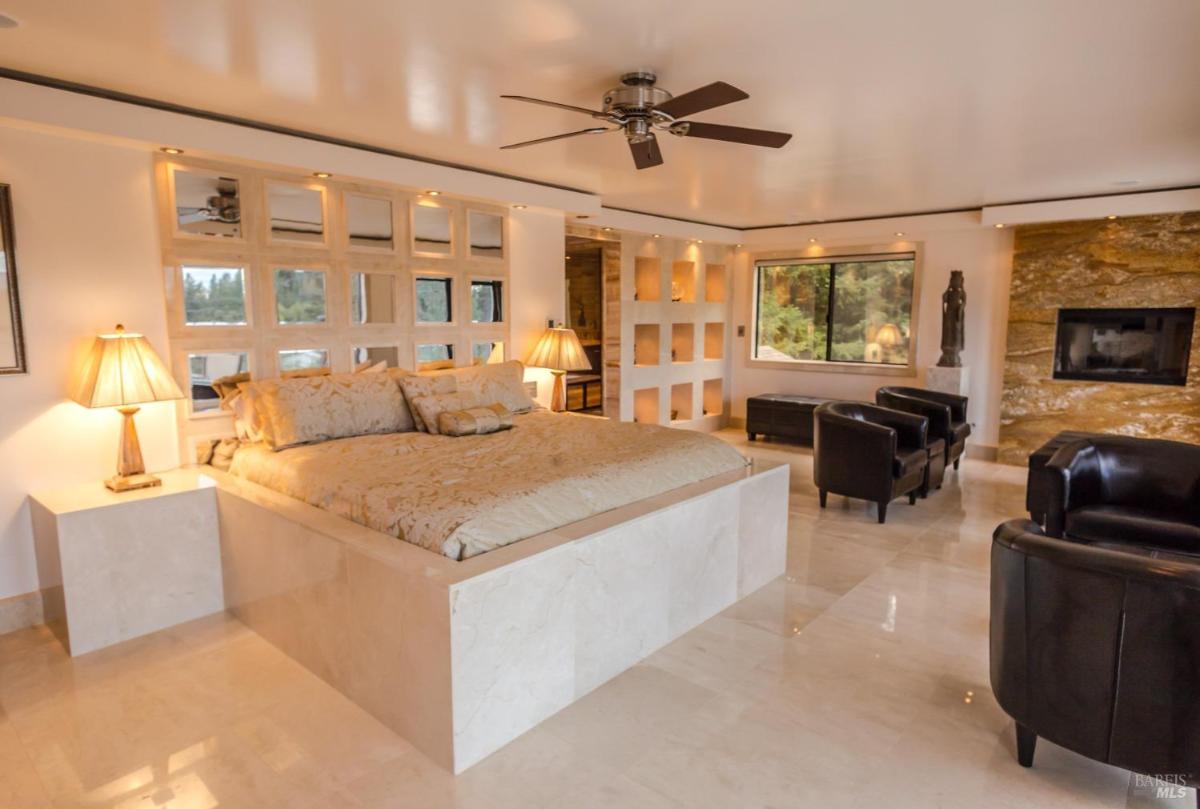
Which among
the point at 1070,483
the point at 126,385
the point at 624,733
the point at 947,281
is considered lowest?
the point at 624,733

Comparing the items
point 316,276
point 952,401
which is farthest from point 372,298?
point 952,401

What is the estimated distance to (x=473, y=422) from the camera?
3953 mm

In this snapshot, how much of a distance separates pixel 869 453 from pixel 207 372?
4365 mm

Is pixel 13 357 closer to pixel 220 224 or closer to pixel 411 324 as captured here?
pixel 220 224

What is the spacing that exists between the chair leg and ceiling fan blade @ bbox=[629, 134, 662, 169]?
2.66 meters

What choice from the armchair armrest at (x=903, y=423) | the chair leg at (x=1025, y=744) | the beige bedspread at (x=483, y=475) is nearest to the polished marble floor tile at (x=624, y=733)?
the chair leg at (x=1025, y=744)

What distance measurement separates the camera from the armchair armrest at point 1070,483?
12.1 feet

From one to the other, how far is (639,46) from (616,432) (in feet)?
6.69

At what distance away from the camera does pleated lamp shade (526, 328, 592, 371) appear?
545 centimetres

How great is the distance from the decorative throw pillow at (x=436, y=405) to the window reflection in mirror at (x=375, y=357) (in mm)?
672

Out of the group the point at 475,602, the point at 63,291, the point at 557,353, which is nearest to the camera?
the point at 475,602

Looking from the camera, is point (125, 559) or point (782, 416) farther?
point (782, 416)

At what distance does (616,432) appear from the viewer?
155 inches

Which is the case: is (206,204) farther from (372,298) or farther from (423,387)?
(423,387)
